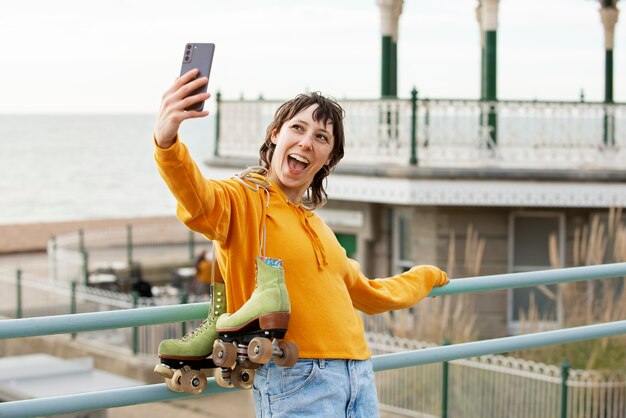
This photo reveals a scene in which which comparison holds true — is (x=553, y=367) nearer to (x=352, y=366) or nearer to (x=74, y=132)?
(x=352, y=366)

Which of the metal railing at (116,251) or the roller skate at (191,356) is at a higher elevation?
the roller skate at (191,356)

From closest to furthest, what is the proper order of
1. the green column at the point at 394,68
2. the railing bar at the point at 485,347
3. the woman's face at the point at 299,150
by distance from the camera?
the woman's face at the point at 299,150
the railing bar at the point at 485,347
the green column at the point at 394,68

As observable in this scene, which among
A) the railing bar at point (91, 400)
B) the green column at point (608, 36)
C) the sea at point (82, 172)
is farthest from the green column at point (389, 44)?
the sea at point (82, 172)

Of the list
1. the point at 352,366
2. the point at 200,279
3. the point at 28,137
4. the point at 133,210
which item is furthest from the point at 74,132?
the point at 352,366

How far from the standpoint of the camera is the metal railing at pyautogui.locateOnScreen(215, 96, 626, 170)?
15.0 meters

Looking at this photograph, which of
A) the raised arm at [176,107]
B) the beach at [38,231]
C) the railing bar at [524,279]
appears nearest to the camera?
the raised arm at [176,107]

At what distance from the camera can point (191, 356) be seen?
3.00m

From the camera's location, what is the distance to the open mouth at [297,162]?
10.3ft

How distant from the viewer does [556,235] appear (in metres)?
15.8

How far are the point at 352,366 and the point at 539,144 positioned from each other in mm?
12863

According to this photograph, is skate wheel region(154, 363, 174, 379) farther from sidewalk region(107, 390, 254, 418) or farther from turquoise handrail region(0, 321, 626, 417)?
sidewalk region(107, 390, 254, 418)

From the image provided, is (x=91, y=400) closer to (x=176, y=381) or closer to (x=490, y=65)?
(x=176, y=381)

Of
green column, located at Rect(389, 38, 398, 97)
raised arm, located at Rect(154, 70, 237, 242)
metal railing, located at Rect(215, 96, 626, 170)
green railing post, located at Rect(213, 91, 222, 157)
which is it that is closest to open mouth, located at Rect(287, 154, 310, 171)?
raised arm, located at Rect(154, 70, 237, 242)

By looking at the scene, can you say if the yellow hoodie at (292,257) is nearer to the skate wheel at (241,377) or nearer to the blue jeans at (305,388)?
the blue jeans at (305,388)
